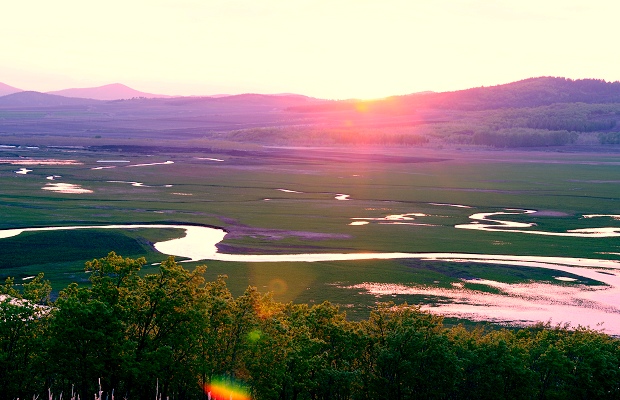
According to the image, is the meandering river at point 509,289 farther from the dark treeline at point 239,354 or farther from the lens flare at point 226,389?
the lens flare at point 226,389

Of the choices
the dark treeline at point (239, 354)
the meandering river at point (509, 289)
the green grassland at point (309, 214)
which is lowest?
the meandering river at point (509, 289)

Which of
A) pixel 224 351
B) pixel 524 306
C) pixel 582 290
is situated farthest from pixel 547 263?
pixel 224 351

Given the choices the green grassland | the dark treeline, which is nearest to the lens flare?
the dark treeline

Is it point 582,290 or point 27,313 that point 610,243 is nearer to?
point 582,290

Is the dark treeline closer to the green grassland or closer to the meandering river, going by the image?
the meandering river

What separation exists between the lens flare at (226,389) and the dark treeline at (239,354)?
0.93ft

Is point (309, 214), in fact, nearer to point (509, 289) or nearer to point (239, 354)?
point (509, 289)

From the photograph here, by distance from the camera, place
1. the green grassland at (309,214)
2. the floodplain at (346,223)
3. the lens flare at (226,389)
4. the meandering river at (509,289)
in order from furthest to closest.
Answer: the green grassland at (309,214) → the floodplain at (346,223) → the meandering river at (509,289) → the lens flare at (226,389)

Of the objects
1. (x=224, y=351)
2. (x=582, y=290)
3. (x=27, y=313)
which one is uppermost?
(x=27, y=313)

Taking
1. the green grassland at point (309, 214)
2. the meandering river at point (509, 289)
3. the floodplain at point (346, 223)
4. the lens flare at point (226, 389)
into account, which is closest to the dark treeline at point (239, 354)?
the lens flare at point (226, 389)

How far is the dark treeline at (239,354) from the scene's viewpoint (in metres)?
34.5

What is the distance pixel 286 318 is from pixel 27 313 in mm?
13774

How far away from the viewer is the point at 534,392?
122ft

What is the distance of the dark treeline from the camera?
3447cm
